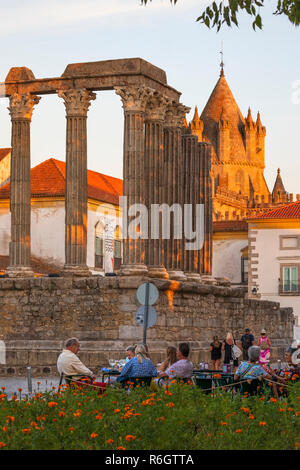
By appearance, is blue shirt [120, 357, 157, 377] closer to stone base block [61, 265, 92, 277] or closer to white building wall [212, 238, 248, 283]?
stone base block [61, 265, 92, 277]

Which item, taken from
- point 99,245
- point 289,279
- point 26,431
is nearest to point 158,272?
point 26,431

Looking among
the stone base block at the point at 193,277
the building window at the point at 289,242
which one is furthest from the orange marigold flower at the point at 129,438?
the building window at the point at 289,242

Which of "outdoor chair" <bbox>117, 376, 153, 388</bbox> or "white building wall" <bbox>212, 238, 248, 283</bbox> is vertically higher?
"white building wall" <bbox>212, 238, 248, 283</bbox>

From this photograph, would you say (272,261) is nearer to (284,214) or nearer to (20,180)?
(284,214)

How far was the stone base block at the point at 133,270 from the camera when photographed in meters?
29.9

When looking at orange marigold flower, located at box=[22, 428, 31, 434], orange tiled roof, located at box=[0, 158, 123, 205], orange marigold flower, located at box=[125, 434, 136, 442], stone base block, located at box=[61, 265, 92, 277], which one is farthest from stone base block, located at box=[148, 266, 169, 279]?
orange marigold flower, located at box=[125, 434, 136, 442]

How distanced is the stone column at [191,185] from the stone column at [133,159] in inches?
228

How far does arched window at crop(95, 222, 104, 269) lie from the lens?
54.3 meters

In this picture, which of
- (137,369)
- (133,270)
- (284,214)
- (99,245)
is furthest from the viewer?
(284,214)

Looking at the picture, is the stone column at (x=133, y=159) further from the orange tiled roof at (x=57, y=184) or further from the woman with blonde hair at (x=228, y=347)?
the orange tiled roof at (x=57, y=184)

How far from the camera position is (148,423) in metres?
11.2

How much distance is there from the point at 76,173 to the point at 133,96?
280cm

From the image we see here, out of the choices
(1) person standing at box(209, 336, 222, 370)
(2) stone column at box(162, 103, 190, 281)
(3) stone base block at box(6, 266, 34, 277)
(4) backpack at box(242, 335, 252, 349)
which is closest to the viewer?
(1) person standing at box(209, 336, 222, 370)

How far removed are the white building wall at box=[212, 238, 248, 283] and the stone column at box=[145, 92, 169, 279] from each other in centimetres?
3297
